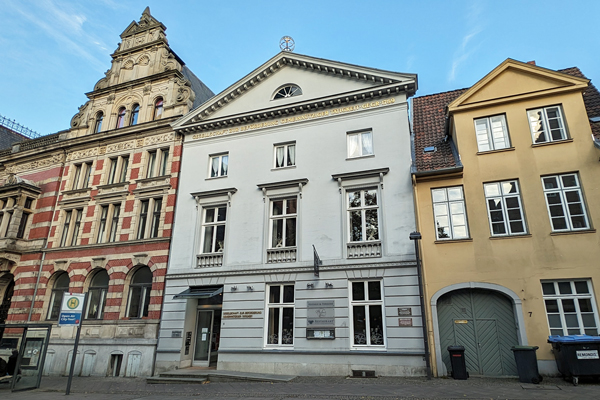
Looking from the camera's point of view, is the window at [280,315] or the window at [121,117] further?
the window at [121,117]

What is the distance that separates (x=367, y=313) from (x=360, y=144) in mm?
7457

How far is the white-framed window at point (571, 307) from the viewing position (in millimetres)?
12730

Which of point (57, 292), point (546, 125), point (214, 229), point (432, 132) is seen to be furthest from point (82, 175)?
point (546, 125)

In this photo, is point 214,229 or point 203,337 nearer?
point 203,337

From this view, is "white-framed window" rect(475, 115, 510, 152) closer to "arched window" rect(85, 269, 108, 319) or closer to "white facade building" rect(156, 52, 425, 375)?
"white facade building" rect(156, 52, 425, 375)

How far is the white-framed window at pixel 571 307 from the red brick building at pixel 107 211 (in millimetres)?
16188

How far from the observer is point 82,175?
2348 cm

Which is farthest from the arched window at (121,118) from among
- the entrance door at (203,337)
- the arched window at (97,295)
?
the entrance door at (203,337)

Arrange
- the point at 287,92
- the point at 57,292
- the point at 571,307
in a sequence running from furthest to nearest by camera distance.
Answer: the point at 57,292, the point at 287,92, the point at 571,307

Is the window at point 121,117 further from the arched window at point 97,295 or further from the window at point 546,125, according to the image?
the window at point 546,125

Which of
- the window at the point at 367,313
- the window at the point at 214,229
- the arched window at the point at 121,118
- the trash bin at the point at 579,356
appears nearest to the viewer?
the trash bin at the point at 579,356

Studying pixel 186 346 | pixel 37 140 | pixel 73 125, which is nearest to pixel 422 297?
pixel 186 346

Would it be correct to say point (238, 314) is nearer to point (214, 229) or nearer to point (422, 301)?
point (214, 229)

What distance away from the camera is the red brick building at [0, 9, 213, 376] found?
747 inches
